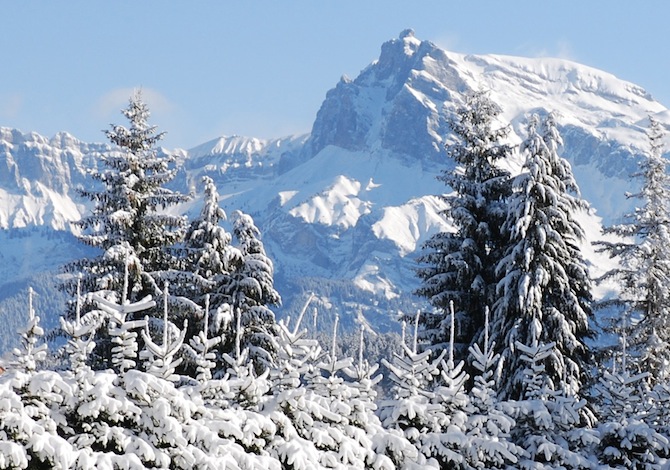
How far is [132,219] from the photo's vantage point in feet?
86.9

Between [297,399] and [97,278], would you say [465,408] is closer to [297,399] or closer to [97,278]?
[297,399]

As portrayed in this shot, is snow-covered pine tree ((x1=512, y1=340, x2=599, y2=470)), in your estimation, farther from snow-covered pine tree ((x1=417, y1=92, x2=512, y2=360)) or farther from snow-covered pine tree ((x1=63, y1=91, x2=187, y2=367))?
snow-covered pine tree ((x1=63, y1=91, x2=187, y2=367))

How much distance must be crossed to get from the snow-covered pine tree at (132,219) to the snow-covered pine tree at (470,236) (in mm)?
7706

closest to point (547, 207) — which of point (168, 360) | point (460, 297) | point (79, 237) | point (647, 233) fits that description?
point (460, 297)

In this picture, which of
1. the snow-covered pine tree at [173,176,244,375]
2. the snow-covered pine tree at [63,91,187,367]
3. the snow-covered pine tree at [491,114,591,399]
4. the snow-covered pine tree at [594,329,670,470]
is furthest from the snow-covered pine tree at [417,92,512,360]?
the snow-covered pine tree at [594,329,670,470]

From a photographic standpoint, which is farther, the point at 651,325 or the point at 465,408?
the point at 651,325

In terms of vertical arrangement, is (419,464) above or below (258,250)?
below

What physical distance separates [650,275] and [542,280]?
21.7ft

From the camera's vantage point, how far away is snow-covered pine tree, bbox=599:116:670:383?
1094 inches

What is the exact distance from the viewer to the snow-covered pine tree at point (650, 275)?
2778 centimetres

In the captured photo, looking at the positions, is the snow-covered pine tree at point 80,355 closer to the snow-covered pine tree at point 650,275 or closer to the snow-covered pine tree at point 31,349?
A: the snow-covered pine tree at point 31,349

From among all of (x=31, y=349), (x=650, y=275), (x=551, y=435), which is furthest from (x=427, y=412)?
(x=650, y=275)

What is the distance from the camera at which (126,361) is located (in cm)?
1009

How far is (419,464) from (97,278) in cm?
1518
